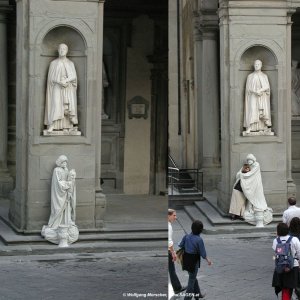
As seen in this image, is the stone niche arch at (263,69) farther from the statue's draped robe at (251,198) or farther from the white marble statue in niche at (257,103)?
the statue's draped robe at (251,198)

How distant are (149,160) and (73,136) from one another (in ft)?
16.5

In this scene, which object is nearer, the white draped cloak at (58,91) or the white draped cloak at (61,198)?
the white draped cloak at (61,198)

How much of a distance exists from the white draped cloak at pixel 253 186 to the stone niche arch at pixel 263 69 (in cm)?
69

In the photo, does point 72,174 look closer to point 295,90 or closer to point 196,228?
point 196,228

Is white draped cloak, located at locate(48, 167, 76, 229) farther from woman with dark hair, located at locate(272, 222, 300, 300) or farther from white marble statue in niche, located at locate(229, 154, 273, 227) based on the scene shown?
woman with dark hair, located at locate(272, 222, 300, 300)

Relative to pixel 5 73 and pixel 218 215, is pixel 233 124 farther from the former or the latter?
pixel 5 73

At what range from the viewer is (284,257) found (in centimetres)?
553

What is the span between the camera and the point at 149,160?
551 inches

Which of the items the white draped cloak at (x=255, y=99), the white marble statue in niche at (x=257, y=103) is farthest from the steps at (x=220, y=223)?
the white draped cloak at (x=255, y=99)

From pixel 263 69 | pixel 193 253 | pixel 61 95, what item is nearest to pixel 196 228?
pixel 193 253

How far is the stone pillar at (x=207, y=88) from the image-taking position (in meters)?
11.9

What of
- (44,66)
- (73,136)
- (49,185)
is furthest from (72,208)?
(44,66)

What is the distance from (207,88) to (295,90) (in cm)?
261

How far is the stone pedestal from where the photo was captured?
29.1ft
